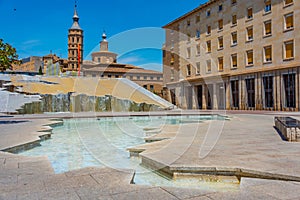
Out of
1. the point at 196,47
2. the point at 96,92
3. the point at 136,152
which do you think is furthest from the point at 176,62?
the point at 136,152

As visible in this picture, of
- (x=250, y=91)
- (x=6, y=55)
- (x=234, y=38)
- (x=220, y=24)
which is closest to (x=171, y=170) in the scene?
(x=6, y=55)

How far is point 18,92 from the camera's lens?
27594 millimetres

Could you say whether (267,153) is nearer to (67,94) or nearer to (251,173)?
(251,173)

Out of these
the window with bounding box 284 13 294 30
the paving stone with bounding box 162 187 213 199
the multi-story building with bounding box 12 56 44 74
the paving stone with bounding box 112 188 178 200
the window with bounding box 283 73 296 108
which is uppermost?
the multi-story building with bounding box 12 56 44 74

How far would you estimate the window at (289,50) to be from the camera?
26.1 metres

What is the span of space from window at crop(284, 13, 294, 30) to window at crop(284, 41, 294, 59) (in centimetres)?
149

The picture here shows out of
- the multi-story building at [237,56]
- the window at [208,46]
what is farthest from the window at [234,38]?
the window at [208,46]

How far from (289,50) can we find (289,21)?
9.16 feet

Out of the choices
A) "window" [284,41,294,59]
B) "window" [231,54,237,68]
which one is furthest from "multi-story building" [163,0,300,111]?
"window" [231,54,237,68]

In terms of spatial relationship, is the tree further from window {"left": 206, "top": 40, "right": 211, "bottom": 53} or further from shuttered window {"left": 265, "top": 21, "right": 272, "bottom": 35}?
window {"left": 206, "top": 40, "right": 211, "bottom": 53}

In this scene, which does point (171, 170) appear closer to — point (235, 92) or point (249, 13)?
point (235, 92)

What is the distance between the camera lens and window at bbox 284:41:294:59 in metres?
26.1

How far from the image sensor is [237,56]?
3256cm

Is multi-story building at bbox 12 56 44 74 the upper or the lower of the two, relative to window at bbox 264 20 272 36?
upper
